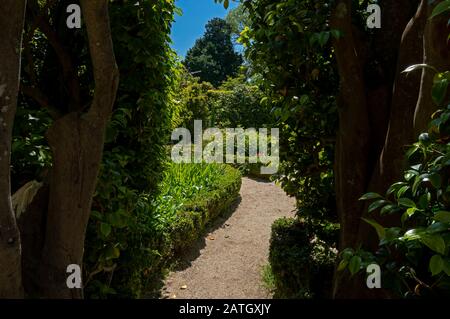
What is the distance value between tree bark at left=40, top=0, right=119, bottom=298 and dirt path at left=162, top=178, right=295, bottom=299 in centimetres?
308

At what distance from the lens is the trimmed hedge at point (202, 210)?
238 inches

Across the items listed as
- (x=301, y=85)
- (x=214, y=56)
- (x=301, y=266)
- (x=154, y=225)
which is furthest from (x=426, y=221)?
(x=214, y=56)

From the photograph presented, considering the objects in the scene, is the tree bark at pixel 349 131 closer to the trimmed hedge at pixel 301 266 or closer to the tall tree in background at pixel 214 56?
the trimmed hedge at pixel 301 266

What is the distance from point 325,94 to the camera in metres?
3.98

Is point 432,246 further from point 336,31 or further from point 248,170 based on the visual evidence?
point 248,170

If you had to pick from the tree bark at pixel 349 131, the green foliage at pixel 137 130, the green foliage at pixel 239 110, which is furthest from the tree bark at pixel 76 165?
the green foliage at pixel 239 110

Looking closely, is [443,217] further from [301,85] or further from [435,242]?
[301,85]

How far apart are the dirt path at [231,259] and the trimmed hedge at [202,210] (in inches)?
9.0

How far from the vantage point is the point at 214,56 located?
4166 centimetres

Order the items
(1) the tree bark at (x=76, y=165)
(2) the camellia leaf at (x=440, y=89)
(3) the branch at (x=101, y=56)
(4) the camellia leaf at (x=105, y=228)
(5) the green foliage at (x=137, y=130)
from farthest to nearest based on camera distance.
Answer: (5) the green foliage at (x=137, y=130) < (4) the camellia leaf at (x=105, y=228) < (1) the tree bark at (x=76, y=165) < (3) the branch at (x=101, y=56) < (2) the camellia leaf at (x=440, y=89)

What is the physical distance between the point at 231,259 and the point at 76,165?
467cm
